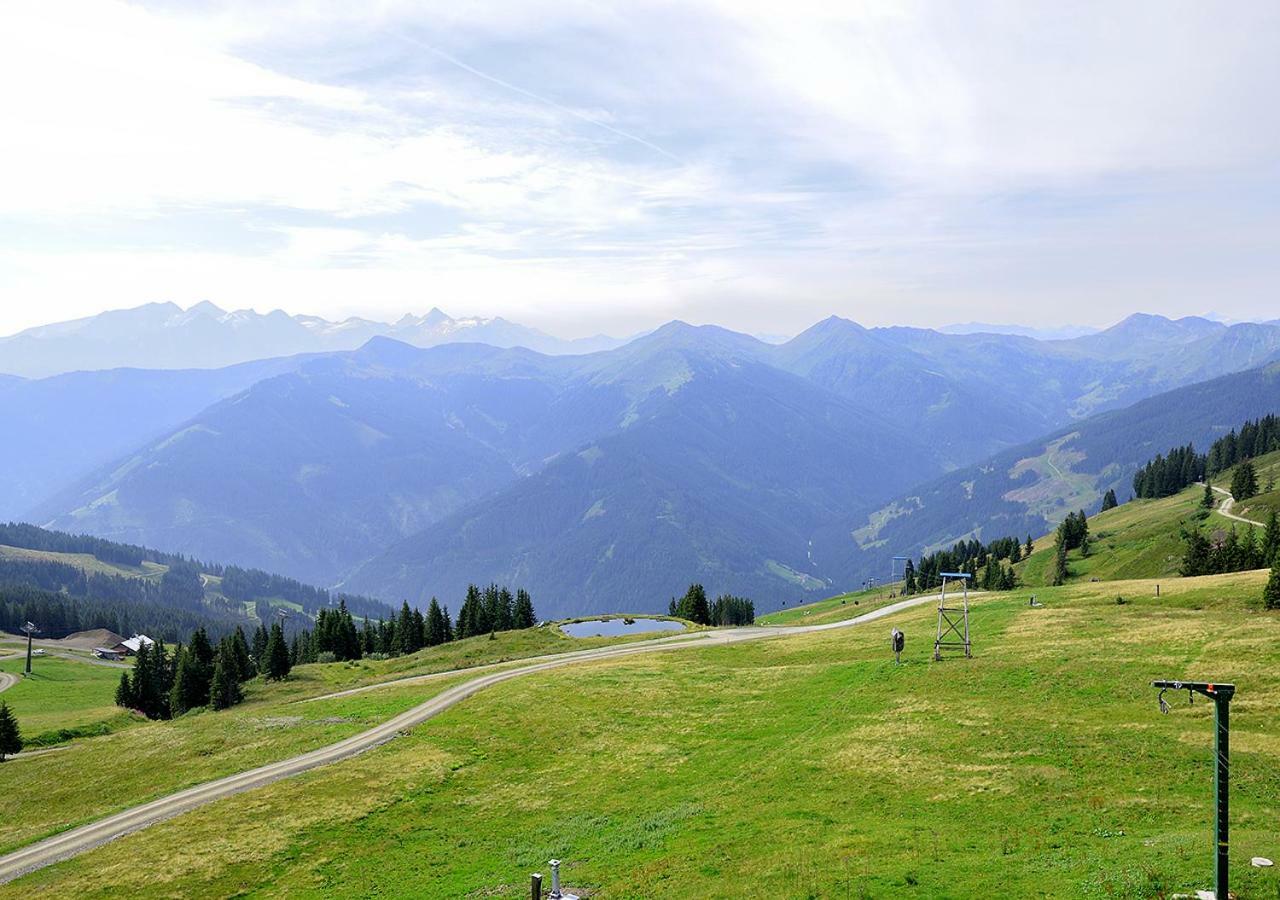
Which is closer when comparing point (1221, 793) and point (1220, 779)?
point (1221, 793)

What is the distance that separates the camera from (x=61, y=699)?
131 metres

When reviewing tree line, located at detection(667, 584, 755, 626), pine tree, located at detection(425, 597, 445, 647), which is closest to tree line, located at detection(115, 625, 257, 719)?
pine tree, located at detection(425, 597, 445, 647)

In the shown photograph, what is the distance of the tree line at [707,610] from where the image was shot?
5458 inches

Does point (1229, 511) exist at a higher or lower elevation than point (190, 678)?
higher

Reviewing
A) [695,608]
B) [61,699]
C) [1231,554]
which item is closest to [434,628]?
[695,608]

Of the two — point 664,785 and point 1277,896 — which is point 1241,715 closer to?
point 1277,896

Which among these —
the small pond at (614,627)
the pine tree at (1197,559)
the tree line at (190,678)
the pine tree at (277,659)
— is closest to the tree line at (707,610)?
the small pond at (614,627)

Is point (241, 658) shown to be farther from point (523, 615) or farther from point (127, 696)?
point (523, 615)

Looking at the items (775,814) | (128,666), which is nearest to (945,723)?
(775,814)

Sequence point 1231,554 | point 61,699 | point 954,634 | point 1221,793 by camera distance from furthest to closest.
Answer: point 61,699 → point 1231,554 → point 954,634 → point 1221,793

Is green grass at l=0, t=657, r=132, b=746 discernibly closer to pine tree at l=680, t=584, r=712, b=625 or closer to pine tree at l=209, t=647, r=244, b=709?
pine tree at l=209, t=647, r=244, b=709

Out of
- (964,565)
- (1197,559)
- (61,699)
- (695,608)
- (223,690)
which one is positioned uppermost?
(1197,559)

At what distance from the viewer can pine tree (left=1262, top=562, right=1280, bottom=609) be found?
5630 centimetres

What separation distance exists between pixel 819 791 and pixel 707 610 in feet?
354
